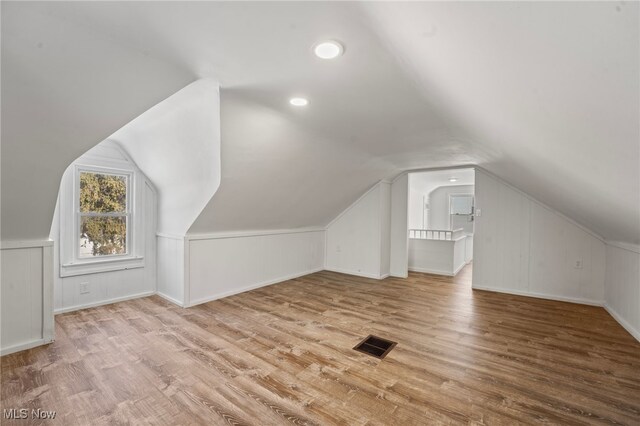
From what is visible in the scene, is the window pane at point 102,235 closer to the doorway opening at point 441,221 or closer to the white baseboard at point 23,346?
the white baseboard at point 23,346

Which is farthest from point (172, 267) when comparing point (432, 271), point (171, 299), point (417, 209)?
point (417, 209)

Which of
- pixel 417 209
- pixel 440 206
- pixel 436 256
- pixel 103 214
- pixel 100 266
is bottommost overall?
pixel 436 256

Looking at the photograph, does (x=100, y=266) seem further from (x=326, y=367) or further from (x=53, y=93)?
(x=326, y=367)

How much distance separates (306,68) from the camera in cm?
186

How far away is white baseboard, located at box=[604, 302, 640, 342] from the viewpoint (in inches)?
115

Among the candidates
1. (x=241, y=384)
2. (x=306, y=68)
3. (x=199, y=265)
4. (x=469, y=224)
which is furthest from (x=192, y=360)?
(x=469, y=224)

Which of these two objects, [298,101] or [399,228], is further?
[399,228]

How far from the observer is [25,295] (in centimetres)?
260

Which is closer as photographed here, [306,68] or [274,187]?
[306,68]

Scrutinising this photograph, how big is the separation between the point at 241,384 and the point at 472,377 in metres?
1.83

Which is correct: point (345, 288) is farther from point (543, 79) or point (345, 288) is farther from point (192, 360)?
point (543, 79)

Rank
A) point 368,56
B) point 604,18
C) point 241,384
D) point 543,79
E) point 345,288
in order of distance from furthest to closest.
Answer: point 345,288, point 241,384, point 368,56, point 543,79, point 604,18
